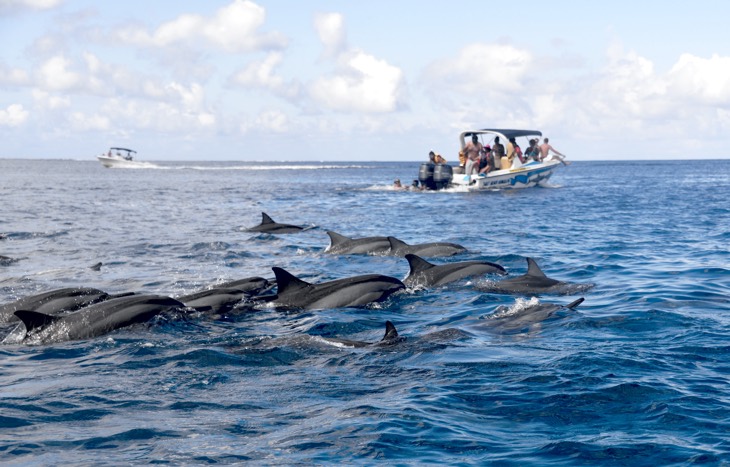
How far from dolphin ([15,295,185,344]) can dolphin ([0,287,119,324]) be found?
96 centimetres

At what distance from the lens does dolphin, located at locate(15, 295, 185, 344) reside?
399 inches

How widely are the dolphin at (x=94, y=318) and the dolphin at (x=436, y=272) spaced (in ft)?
15.2

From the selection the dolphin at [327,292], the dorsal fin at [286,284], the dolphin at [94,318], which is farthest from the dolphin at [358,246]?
the dolphin at [94,318]

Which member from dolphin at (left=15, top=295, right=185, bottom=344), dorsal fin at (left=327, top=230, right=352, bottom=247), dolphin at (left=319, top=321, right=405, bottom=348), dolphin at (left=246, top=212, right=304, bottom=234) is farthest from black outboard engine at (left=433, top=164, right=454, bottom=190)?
dolphin at (left=319, top=321, right=405, bottom=348)

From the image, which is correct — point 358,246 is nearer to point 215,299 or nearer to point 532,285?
point 532,285

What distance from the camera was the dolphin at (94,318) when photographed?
33.3 ft

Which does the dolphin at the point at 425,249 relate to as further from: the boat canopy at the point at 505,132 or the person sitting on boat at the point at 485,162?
the boat canopy at the point at 505,132

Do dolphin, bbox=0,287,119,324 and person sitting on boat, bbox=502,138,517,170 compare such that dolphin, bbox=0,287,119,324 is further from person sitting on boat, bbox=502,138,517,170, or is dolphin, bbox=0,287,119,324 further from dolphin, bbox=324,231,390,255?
person sitting on boat, bbox=502,138,517,170

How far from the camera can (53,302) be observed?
11750mm

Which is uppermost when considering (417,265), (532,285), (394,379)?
(417,265)

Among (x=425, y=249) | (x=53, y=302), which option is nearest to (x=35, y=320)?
(x=53, y=302)

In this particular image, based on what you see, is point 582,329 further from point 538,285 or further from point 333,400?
point 333,400

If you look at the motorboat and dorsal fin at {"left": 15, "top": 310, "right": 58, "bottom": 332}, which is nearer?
dorsal fin at {"left": 15, "top": 310, "right": 58, "bottom": 332}

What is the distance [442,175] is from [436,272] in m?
31.4
